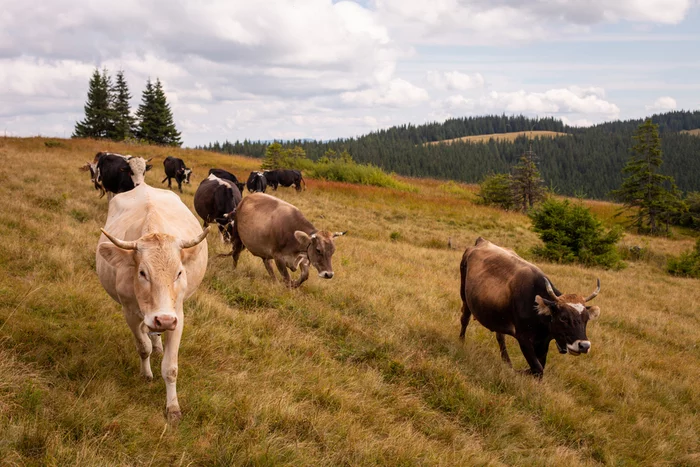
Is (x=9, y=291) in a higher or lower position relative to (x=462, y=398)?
higher

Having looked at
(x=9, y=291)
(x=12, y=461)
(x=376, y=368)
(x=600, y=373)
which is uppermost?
(x=9, y=291)

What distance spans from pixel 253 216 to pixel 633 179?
37533 mm

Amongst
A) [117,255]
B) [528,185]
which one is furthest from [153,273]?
[528,185]

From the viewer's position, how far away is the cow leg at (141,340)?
166 inches

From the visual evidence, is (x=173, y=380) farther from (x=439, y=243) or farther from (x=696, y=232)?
(x=696, y=232)

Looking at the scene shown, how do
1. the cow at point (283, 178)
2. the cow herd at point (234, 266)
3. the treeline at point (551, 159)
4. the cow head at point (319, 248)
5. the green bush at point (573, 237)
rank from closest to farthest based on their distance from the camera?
the cow herd at point (234, 266) < the cow head at point (319, 248) < the green bush at point (573, 237) < the cow at point (283, 178) < the treeline at point (551, 159)

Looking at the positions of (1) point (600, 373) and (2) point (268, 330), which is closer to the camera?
(2) point (268, 330)

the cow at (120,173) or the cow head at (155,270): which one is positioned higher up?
the cow at (120,173)

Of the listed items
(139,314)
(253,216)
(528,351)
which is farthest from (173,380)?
(253,216)

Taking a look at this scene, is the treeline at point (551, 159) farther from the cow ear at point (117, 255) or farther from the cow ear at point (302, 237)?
the cow ear at point (117, 255)

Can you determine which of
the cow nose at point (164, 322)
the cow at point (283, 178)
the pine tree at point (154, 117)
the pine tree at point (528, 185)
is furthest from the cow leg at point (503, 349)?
the pine tree at point (154, 117)

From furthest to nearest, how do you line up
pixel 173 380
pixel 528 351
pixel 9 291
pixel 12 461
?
pixel 528 351, pixel 9 291, pixel 173 380, pixel 12 461

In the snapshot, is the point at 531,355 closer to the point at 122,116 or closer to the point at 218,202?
the point at 218,202

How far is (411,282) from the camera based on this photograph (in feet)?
36.5
